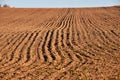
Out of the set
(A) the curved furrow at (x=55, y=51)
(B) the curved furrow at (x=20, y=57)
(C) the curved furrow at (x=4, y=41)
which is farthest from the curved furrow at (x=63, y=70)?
(C) the curved furrow at (x=4, y=41)

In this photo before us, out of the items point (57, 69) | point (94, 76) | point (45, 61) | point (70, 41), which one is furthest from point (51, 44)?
point (94, 76)

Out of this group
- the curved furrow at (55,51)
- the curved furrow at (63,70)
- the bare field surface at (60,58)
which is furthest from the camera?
the curved furrow at (55,51)

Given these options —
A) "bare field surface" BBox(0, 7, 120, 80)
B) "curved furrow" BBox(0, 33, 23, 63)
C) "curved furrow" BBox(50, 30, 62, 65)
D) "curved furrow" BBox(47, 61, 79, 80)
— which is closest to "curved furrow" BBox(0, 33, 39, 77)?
"bare field surface" BBox(0, 7, 120, 80)

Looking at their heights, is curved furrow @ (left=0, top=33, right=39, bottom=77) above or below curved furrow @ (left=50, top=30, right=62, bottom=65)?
above

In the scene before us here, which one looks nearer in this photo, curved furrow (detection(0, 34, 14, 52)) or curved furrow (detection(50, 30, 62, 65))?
curved furrow (detection(50, 30, 62, 65))

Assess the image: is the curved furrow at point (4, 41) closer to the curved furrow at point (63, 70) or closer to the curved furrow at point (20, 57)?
the curved furrow at point (20, 57)

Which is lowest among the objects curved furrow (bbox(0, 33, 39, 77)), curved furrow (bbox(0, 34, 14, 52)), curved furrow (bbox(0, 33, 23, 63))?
curved furrow (bbox(0, 33, 39, 77))

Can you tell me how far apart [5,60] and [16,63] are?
28.1 inches

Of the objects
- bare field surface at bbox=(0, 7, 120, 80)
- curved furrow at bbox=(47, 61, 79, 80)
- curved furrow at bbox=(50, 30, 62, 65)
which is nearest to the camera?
curved furrow at bbox=(47, 61, 79, 80)

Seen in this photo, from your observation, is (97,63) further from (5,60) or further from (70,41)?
(70,41)

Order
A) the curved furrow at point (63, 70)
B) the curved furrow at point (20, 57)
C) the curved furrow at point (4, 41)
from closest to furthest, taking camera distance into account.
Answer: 1. the curved furrow at point (63, 70)
2. the curved furrow at point (20, 57)
3. the curved furrow at point (4, 41)

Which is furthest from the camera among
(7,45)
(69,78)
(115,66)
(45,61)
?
(7,45)

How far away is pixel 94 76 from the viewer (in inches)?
328

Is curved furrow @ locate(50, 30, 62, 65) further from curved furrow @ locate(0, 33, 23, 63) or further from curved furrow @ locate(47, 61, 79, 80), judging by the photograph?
curved furrow @ locate(0, 33, 23, 63)
